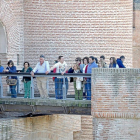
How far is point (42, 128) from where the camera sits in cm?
1786

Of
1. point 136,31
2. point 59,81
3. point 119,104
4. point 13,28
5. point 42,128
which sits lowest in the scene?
Answer: point 42,128

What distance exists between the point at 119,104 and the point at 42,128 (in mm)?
3742

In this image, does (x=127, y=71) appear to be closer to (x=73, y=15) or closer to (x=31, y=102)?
(x=31, y=102)

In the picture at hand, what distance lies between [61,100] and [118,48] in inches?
202

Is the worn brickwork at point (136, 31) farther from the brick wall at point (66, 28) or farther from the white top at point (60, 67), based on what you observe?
the white top at point (60, 67)

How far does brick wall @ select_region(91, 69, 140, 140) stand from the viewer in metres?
15.1

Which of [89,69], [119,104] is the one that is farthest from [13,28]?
[119,104]

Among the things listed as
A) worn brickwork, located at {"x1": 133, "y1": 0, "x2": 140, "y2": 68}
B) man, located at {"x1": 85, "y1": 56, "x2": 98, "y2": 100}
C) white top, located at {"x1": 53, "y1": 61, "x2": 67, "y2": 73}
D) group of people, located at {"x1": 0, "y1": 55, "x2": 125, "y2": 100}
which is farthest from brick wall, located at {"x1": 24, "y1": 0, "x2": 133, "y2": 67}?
worn brickwork, located at {"x1": 133, "y1": 0, "x2": 140, "y2": 68}

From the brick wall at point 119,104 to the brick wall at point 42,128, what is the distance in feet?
9.57

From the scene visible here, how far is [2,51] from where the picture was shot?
19.1 meters

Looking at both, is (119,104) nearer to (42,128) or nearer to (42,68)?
(42,68)

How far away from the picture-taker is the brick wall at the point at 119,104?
15.1 meters

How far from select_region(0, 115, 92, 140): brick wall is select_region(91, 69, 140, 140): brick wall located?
2.92 meters

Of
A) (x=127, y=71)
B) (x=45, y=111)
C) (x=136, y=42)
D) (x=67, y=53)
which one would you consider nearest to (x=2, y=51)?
(x=67, y=53)
